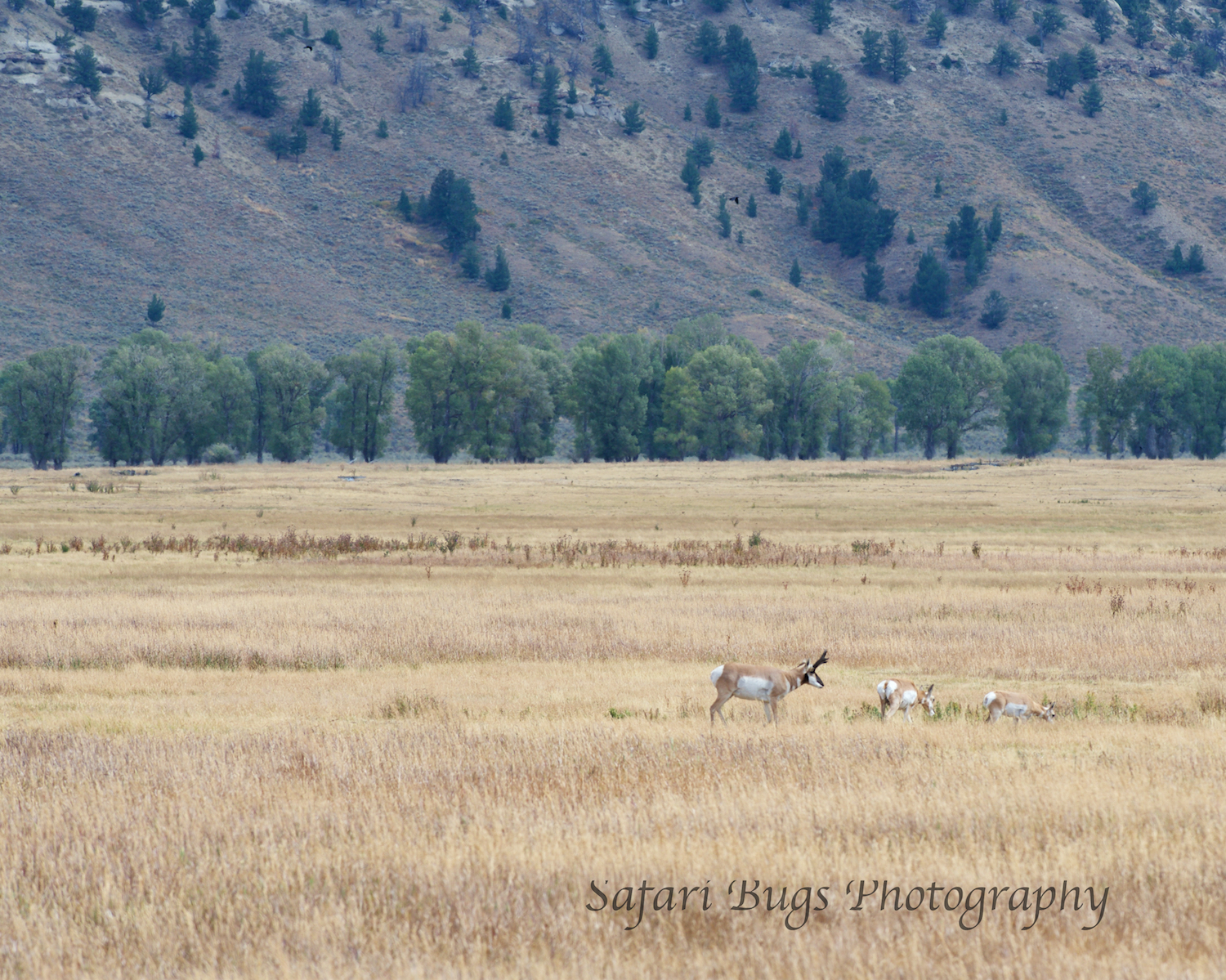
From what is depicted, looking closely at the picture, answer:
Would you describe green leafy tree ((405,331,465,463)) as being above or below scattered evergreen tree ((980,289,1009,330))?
below

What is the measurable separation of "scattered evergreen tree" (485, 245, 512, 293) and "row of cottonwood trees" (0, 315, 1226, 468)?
181 feet

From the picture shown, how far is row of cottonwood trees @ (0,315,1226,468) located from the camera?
364 ft

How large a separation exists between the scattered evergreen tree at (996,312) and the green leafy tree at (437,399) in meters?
107

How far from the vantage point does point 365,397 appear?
121500 mm

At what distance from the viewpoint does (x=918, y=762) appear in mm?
11703

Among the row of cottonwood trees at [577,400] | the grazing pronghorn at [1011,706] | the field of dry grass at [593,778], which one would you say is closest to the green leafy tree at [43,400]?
the row of cottonwood trees at [577,400]

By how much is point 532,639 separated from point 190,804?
12.3m

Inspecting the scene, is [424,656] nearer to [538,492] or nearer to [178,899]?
[178,899]

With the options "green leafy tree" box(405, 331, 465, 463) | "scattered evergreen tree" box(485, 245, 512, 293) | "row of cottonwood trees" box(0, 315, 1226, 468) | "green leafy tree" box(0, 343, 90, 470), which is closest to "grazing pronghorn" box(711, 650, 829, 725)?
"row of cottonwood trees" box(0, 315, 1226, 468)

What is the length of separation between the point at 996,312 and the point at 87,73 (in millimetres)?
150830

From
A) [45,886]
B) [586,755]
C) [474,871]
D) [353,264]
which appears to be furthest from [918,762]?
[353,264]

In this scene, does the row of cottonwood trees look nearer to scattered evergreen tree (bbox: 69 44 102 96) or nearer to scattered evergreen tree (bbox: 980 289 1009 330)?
scattered evergreen tree (bbox: 980 289 1009 330)

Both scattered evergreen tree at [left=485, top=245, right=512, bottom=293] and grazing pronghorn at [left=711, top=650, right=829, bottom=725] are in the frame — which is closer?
grazing pronghorn at [left=711, top=650, right=829, bottom=725]

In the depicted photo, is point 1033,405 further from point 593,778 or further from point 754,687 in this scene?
point 593,778
